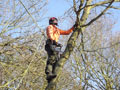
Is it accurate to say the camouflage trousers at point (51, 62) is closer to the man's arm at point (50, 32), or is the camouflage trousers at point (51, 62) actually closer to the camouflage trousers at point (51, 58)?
the camouflage trousers at point (51, 58)

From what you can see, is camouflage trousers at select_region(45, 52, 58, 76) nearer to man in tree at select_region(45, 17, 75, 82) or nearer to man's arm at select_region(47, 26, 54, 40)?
man in tree at select_region(45, 17, 75, 82)

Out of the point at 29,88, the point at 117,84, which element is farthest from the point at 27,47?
the point at 117,84

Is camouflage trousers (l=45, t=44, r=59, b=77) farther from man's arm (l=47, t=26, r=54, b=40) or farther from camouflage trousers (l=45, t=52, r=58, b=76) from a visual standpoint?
man's arm (l=47, t=26, r=54, b=40)

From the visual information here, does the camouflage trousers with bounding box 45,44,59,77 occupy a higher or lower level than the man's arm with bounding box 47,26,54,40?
lower

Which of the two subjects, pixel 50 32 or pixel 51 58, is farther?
pixel 51 58

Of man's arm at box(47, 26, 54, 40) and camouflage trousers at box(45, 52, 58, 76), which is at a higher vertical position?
man's arm at box(47, 26, 54, 40)

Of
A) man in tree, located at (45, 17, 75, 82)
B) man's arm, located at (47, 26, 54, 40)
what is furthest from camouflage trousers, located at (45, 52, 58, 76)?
man's arm, located at (47, 26, 54, 40)

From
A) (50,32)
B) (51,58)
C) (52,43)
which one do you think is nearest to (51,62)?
(51,58)

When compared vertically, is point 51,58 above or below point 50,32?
below

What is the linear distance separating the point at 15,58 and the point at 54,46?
3607 mm

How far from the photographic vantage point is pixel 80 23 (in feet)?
9.48

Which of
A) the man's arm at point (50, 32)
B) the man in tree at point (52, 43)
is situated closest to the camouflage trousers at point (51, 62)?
the man in tree at point (52, 43)

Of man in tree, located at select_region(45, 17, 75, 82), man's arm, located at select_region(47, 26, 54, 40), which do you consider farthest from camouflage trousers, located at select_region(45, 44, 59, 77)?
man's arm, located at select_region(47, 26, 54, 40)

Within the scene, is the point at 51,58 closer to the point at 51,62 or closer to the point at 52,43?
the point at 51,62
